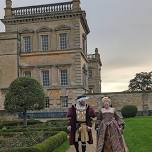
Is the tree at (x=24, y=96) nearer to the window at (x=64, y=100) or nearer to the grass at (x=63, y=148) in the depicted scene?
the window at (x=64, y=100)

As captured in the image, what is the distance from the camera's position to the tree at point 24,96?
111 ft

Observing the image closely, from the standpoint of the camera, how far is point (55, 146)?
647 inches

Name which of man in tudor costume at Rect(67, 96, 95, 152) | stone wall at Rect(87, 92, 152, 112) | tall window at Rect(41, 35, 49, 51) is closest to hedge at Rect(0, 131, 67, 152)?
man in tudor costume at Rect(67, 96, 95, 152)

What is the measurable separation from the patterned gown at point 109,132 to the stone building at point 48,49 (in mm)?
33619

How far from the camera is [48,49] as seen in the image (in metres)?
46.8

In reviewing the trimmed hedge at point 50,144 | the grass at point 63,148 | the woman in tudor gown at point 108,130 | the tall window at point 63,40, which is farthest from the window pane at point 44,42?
the woman in tudor gown at point 108,130

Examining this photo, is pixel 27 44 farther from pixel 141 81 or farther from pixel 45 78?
pixel 141 81

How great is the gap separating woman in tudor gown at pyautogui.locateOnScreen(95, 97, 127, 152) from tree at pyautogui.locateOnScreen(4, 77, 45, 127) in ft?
72.0

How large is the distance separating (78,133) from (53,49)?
112ft

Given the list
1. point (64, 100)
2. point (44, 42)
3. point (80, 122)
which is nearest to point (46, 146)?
point (80, 122)

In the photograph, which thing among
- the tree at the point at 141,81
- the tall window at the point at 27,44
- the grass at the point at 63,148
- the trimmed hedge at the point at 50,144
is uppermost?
the tall window at the point at 27,44

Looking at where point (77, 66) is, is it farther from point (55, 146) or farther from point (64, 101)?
point (55, 146)

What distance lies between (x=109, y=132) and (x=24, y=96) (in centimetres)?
2244

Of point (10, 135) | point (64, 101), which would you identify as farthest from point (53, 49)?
point (10, 135)
